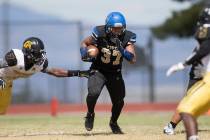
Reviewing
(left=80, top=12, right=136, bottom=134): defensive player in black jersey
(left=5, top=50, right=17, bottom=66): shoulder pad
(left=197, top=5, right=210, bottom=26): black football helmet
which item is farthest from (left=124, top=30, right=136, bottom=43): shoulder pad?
(left=197, top=5, right=210, bottom=26): black football helmet

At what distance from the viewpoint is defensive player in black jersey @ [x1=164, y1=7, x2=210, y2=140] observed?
29.5 feet

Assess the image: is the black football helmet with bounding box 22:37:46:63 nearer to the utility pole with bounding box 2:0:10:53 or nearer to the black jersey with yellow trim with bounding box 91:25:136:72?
the black jersey with yellow trim with bounding box 91:25:136:72

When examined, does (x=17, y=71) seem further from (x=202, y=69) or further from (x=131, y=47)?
(x=202, y=69)

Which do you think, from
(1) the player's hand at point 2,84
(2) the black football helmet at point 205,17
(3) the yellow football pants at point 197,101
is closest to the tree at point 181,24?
(1) the player's hand at point 2,84

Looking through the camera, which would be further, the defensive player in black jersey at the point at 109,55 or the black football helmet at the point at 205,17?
the defensive player in black jersey at the point at 109,55

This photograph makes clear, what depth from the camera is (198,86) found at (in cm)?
912

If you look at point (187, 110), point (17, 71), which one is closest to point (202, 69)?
point (187, 110)

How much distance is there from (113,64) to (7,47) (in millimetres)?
22005

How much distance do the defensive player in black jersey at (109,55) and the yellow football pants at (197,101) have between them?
2801mm

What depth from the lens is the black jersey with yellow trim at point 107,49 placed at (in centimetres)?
1208

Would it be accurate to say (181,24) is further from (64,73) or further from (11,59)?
(11,59)

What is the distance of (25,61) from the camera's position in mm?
11758

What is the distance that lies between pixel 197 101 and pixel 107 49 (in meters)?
3.34

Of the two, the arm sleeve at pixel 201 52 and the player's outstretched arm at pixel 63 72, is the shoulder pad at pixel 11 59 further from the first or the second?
the arm sleeve at pixel 201 52
